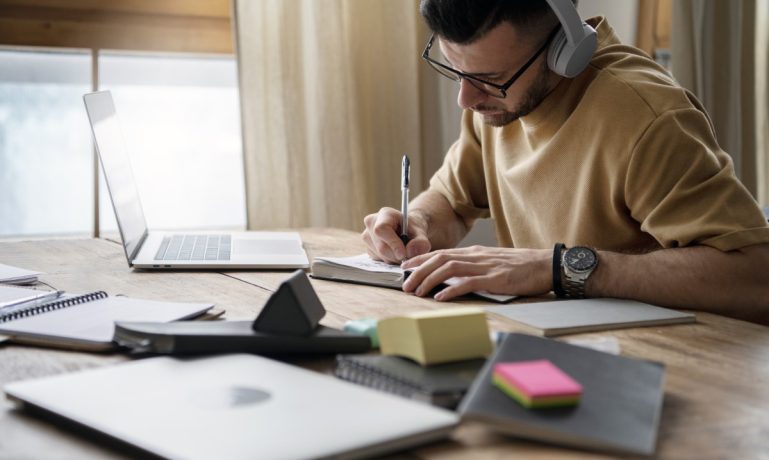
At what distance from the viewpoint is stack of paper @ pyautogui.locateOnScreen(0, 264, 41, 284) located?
4.47 ft

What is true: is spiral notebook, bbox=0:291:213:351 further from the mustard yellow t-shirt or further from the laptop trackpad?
the mustard yellow t-shirt

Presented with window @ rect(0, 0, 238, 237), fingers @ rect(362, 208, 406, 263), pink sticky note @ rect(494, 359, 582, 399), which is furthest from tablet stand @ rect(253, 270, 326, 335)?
window @ rect(0, 0, 238, 237)

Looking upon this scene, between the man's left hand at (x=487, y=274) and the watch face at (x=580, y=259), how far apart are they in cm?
3

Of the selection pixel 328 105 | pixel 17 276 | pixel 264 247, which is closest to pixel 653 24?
pixel 328 105

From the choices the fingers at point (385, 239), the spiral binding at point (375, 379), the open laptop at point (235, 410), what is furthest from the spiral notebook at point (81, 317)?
the fingers at point (385, 239)

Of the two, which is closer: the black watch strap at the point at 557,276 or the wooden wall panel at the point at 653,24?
the black watch strap at the point at 557,276

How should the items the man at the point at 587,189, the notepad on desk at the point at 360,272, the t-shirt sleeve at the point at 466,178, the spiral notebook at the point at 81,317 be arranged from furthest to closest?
1. the t-shirt sleeve at the point at 466,178
2. the notepad on desk at the point at 360,272
3. the man at the point at 587,189
4. the spiral notebook at the point at 81,317

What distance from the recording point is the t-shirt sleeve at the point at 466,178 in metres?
1.99

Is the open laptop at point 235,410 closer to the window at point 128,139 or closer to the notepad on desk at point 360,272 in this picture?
the notepad on desk at point 360,272

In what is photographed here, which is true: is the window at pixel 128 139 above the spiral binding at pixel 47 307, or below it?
above

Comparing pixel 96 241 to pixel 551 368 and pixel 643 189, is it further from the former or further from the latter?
pixel 551 368

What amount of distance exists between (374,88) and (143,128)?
0.77 meters

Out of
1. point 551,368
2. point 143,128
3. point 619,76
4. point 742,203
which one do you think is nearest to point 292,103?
point 143,128

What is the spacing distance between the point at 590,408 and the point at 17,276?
3.46 feet
